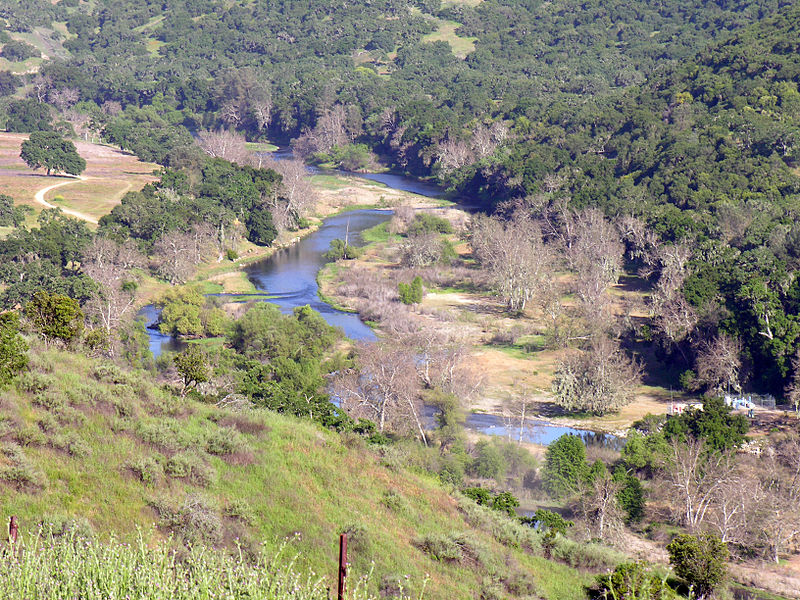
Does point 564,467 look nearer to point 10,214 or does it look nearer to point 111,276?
point 111,276

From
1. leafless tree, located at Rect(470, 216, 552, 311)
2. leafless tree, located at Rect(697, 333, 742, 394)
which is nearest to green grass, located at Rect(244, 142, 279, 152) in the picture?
leafless tree, located at Rect(470, 216, 552, 311)

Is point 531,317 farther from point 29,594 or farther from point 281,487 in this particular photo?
point 29,594

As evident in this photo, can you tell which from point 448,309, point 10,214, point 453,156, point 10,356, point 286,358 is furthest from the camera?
point 453,156

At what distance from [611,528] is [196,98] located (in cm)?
12127

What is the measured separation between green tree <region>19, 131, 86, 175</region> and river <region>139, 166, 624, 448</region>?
26089 mm

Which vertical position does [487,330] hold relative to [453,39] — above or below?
below

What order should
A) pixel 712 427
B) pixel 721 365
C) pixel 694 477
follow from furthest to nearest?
1. pixel 721 365
2. pixel 712 427
3. pixel 694 477

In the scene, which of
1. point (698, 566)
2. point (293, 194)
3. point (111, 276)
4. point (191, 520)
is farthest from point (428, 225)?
point (191, 520)

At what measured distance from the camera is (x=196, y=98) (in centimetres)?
13762

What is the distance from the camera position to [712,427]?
112ft

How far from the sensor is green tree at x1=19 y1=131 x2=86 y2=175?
8644 cm

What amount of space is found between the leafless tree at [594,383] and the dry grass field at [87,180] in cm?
4467

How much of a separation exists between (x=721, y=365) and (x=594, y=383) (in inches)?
254

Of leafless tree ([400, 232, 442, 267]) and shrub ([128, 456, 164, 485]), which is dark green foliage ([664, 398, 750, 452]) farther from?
leafless tree ([400, 232, 442, 267])
